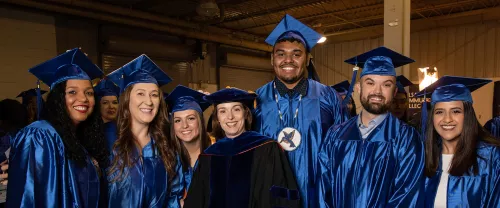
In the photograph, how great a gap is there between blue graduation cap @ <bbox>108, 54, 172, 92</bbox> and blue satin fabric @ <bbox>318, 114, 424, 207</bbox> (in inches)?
55.2

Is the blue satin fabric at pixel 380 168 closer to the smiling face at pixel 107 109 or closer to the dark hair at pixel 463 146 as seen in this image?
the dark hair at pixel 463 146

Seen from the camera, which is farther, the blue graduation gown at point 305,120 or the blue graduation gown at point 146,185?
the blue graduation gown at point 305,120

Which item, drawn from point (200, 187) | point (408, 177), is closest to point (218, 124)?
point (200, 187)

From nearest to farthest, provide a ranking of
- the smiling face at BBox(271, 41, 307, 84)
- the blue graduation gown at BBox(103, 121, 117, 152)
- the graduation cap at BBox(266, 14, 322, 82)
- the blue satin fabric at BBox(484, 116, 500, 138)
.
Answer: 1. the blue graduation gown at BBox(103, 121, 117, 152)
2. the smiling face at BBox(271, 41, 307, 84)
3. the graduation cap at BBox(266, 14, 322, 82)
4. the blue satin fabric at BBox(484, 116, 500, 138)

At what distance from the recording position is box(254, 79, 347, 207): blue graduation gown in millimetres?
2602

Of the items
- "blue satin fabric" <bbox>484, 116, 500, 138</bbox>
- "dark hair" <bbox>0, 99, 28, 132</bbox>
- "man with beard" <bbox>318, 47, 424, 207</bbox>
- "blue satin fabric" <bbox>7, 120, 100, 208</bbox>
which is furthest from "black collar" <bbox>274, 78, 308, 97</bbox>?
"dark hair" <bbox>0, 99, 28, 132</bbox>

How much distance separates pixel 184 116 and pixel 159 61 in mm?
8530

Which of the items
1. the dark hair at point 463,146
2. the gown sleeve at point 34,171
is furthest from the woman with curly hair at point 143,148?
the dark hair at point 463,146

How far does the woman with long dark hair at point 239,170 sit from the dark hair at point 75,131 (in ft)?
2.18

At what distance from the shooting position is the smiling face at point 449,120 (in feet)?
7.42

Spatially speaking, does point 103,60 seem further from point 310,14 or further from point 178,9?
point 310,14

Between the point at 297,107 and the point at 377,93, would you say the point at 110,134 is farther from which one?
the point at 377,93

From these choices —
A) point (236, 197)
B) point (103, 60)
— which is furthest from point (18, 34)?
point (236, 197)

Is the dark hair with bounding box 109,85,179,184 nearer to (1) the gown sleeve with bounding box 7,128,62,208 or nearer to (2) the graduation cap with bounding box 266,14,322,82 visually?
(1) the gown sleeve with bounding box 7,128,62,208
